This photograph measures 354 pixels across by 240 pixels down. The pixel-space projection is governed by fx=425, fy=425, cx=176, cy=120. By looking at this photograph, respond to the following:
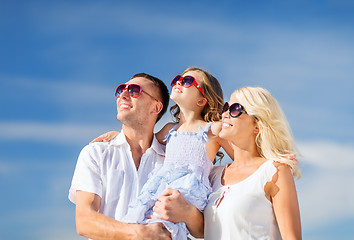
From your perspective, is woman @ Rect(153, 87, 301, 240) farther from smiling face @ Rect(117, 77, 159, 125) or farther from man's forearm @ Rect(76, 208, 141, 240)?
smiling face @ Rect(117, 77, 159, 125)

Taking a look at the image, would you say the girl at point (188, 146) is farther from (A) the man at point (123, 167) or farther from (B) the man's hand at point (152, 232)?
(A) the man at point (123, 167)

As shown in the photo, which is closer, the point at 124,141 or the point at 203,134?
the point at 203,134

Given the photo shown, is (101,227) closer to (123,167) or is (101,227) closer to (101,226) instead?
(101,226)

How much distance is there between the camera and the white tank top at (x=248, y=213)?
548cm

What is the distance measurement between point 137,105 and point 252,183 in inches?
94.4

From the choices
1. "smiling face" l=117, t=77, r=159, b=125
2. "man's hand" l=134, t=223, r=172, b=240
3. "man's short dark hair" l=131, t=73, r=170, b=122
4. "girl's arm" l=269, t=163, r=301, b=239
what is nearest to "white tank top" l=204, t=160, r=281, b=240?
"girl's arm" l=269, t=163, r=301, b=239

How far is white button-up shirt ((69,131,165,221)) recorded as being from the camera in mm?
6297

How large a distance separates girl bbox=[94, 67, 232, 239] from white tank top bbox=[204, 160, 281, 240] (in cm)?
33

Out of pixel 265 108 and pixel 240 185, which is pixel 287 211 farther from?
pixel 265 108

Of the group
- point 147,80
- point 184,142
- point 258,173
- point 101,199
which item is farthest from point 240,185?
point 147,80

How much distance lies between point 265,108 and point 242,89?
47 centimetres

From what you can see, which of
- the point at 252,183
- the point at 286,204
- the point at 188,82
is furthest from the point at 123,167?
the point at 286,204

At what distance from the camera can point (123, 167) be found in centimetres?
654

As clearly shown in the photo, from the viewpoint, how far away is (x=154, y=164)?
6.69m
